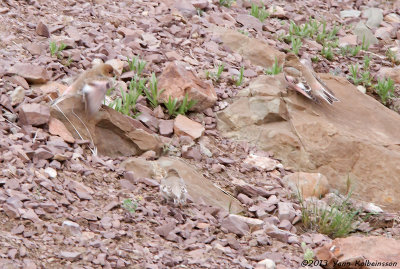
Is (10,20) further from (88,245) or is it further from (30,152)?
(88,245)

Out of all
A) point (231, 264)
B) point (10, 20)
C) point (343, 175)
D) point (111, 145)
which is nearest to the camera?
point (231, 264)

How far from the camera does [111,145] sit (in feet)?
23.1

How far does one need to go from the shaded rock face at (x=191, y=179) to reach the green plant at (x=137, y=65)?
1615mm

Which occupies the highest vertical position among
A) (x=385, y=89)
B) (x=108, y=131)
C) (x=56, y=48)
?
(x=56, y=48)

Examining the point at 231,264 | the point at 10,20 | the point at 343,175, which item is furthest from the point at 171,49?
the point at 231,264

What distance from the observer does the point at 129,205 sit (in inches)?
236

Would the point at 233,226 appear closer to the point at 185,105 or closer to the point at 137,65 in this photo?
the point at 185,105

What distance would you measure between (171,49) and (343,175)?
2664 mm

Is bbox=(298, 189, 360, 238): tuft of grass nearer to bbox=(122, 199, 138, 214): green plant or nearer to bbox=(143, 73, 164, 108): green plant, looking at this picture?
bbox=(122, 199, 138, 214): green plant

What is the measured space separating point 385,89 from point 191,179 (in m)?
3.73

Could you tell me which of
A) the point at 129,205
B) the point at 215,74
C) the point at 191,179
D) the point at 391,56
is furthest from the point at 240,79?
the point at 391,56

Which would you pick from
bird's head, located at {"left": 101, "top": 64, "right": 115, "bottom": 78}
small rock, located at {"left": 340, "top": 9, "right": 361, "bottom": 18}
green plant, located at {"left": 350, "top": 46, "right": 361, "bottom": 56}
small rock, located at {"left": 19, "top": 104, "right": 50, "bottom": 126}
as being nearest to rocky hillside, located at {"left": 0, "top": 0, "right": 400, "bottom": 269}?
small rock, located at {"left": 19, "top": 104, "right": 50, "bottom": 126}

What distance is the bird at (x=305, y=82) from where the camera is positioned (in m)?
8.07

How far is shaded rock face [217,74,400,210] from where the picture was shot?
7680 mm
